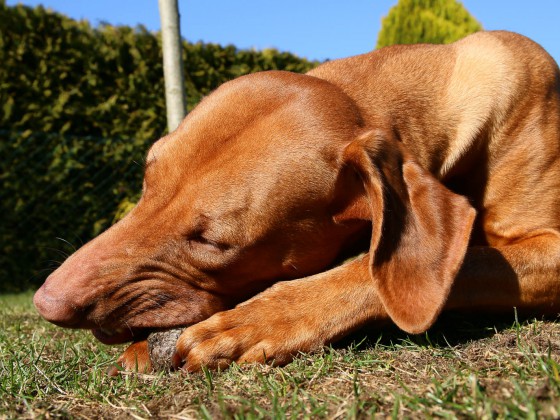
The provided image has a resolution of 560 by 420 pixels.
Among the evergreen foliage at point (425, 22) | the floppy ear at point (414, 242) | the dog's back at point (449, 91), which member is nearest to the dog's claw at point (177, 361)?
the floppy ear at point (414, 242)

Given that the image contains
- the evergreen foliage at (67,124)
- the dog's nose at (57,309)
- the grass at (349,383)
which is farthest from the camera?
the evergreen foliage at (67,124)

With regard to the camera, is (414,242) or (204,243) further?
(204,243)

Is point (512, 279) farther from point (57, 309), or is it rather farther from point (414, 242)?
point (57, 309)

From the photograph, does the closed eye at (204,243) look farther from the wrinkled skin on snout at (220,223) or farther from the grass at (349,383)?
the grass at (349,383)

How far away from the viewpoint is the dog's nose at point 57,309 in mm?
2609

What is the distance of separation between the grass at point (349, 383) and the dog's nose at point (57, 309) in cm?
22

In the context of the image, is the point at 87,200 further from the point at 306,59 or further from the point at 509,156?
the point at 509,156

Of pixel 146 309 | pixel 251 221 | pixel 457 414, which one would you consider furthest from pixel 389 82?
pixel 457 414

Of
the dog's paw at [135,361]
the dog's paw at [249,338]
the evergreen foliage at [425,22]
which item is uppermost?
the evergreen foliage at [425,22]

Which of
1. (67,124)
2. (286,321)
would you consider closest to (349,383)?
(286,321)

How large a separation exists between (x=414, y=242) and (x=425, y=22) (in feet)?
26.0

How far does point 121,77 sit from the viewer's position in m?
9.15

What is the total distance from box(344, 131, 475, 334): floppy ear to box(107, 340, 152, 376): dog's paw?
1.03 metres

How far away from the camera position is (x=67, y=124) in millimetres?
8648
